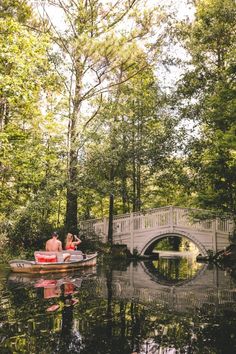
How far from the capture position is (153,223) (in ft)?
70.4

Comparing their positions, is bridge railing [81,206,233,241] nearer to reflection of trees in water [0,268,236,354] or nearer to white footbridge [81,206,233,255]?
white footbridge [81,206,233,255]

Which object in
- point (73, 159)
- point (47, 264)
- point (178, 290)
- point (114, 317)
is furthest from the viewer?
point (73, 159)

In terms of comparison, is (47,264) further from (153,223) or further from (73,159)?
(153,223)

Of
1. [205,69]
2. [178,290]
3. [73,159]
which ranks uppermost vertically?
[205,69]

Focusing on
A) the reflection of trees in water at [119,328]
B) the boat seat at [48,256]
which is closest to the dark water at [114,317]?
the reflection of trees in water at [119,328]

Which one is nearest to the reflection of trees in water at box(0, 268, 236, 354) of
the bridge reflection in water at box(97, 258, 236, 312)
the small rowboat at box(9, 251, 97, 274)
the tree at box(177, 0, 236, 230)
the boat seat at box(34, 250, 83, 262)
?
the bridge reflection in water at box(97, 258, 236, 312)

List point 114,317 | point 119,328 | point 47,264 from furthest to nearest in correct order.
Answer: point 47,264 → point 114,317 → point 119,328

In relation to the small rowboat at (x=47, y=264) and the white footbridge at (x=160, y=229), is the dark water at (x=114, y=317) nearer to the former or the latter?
the small rowboat at (x=47, y=264)

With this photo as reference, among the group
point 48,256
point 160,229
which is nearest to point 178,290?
point 48,256

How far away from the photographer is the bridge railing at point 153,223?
778 inches

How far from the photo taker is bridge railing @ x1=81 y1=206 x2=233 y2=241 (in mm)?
19766

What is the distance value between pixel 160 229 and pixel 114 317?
14.7 meters

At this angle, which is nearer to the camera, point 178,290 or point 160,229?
point 178,290

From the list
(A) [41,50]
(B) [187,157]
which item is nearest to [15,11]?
(A) [41,50]
